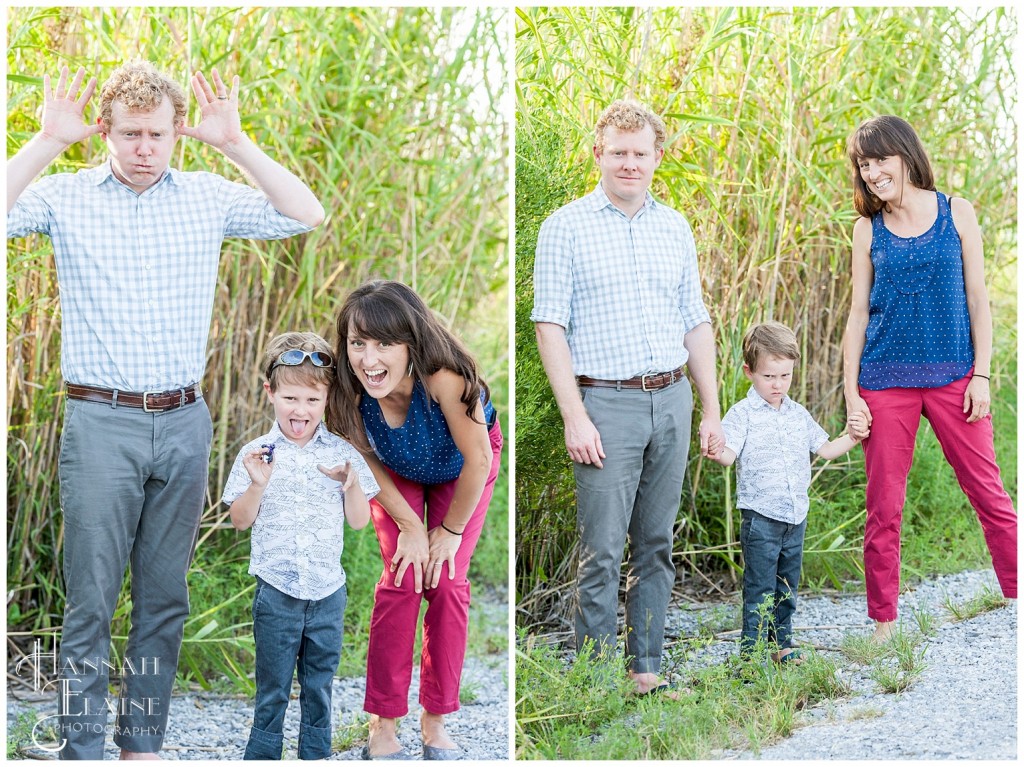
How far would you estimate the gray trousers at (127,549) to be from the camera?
260 centimetres

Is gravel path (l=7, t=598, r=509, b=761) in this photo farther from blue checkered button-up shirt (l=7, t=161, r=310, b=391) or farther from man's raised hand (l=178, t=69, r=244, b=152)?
man's raised hand (l=178, t=69, r=244, b=152)

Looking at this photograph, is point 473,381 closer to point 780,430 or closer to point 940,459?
point 780,430

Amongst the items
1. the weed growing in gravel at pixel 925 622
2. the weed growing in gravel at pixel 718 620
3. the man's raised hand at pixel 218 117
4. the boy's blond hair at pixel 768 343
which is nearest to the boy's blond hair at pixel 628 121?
the boy's blond hair at pixel 768 343

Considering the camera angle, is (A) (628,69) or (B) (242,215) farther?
(A) (628,69)

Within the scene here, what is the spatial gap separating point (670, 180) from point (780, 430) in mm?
953

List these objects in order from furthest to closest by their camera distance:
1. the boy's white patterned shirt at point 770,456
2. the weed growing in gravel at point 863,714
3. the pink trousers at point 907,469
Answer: the pink trousers at point 907,469
the boy's white patterned shirt at point 770,456
the weed growing in gravel at point 863,714

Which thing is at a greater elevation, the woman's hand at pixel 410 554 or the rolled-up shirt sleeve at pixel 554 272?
the rolled-up shirt sleeve at pixel 554 272

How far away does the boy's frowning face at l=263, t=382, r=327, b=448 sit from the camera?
2.66m

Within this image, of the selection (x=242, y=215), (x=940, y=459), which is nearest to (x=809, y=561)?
(x=940, y=459)

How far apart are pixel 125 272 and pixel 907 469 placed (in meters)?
2.29

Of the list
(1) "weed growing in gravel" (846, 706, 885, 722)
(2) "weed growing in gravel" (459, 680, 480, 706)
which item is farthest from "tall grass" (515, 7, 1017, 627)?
(1) "weed growing in gravel" (846, 706, 885, 722)

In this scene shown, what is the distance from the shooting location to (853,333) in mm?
3266

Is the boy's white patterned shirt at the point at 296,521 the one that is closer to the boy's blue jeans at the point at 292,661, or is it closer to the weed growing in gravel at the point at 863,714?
the boy's blue jeans at the point at 292,661

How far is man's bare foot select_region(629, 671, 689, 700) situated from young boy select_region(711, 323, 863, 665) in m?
0.26
